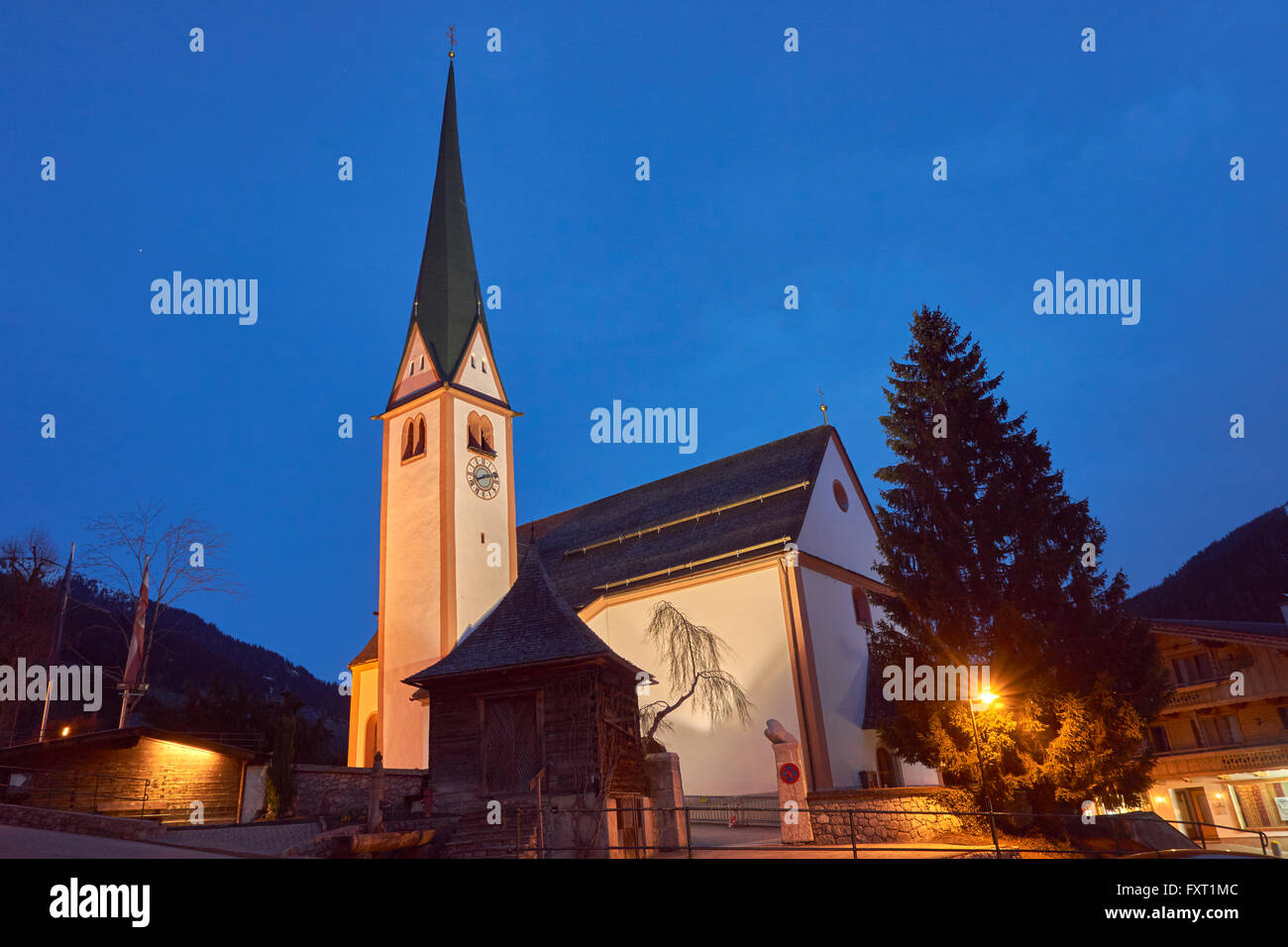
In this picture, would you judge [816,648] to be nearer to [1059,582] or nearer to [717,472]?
[1059,582]

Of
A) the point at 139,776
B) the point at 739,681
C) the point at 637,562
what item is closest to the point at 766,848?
the point at 739,681

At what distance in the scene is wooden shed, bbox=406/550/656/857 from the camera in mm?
17094

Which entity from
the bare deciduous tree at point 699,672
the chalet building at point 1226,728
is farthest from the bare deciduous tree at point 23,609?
the chalet building at point 1226,728

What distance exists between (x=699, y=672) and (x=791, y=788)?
230 inches

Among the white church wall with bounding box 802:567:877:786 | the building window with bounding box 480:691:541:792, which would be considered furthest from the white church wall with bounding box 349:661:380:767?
the white church wall with bounding box 802:567:877:786

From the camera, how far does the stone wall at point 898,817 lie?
1808cm

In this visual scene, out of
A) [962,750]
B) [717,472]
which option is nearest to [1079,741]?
[962,750]

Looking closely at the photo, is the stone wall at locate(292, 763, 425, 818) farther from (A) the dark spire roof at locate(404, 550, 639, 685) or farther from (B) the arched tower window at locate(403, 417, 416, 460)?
(B) the arched tower window at locate(403, 417, 416, 460)

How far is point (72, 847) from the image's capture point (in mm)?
12602

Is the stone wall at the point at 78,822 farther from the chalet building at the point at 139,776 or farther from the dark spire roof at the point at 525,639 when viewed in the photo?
the dark spire roof at the point at 525,639

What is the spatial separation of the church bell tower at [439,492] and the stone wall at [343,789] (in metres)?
7.51

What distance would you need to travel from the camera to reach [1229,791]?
1220 inches

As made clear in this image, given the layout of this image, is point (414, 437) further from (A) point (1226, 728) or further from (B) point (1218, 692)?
(A) point (1226, 728)

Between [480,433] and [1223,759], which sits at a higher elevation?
[480,433]
